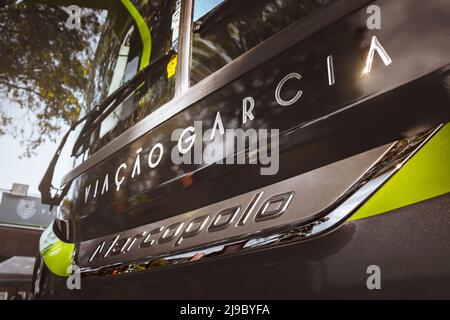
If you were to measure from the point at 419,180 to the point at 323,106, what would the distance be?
241 mm

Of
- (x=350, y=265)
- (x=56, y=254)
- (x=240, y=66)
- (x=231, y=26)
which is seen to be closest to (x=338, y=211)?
(x=350, y=265)

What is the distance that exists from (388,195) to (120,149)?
924mm

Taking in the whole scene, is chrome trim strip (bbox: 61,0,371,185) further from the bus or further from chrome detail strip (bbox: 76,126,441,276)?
chrome detail strip (bbox: 76,126,441,276)

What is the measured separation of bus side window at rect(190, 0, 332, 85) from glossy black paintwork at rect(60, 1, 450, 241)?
0.16 m

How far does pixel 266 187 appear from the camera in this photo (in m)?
0.89

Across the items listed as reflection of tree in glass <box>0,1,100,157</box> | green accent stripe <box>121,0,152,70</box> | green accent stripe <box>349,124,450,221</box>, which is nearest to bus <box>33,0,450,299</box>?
green accent stripe <box>349,124,450,221</box>

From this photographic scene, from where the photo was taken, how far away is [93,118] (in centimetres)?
168

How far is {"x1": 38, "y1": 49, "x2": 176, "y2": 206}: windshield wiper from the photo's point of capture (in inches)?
58.1

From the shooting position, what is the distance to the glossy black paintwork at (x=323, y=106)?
2.22ft

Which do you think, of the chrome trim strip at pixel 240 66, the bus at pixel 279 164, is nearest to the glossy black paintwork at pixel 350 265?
the bus at pixel 279 164

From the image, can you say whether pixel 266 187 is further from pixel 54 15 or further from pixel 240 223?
pixel 54 15

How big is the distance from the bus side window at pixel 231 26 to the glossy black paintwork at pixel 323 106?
164 millimetres

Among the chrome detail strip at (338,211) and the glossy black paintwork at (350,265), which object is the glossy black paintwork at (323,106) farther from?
the glossy black paintwork at (350,265)
